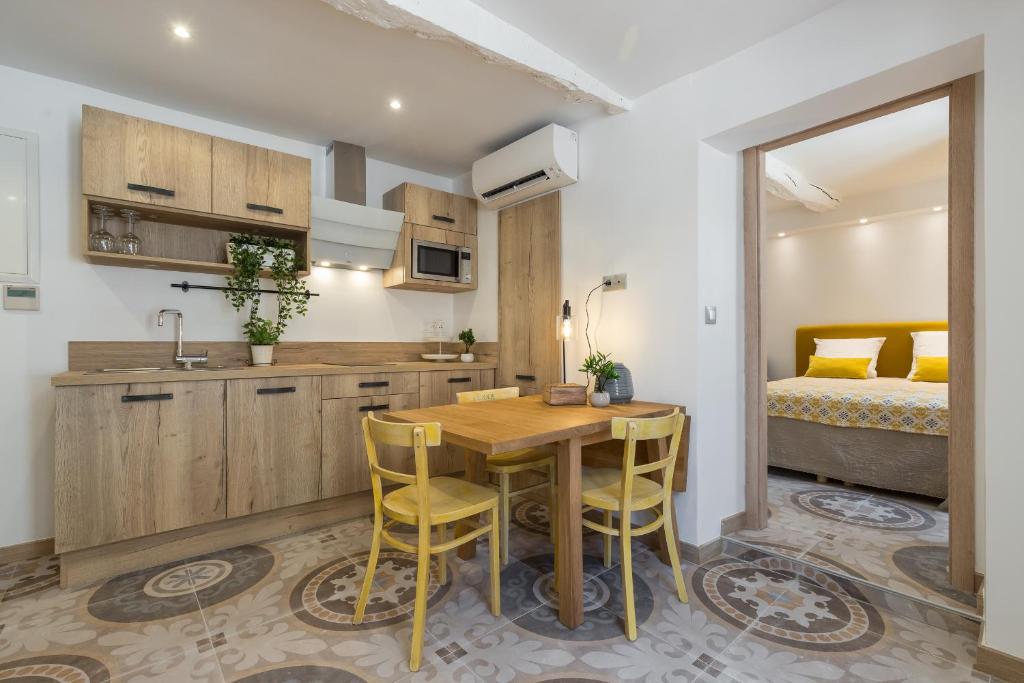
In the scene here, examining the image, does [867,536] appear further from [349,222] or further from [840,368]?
[349,222]

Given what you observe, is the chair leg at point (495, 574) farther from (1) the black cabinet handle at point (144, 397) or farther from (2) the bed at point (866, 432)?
(2) the bed at point (866, 432)

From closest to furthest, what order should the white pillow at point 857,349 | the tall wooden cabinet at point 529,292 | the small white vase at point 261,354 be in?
the small white vase at point 261,354, the tall wooden cabinet at point 529,292, the white pillow at point 857,349

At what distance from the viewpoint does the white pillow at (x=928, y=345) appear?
4.39 m

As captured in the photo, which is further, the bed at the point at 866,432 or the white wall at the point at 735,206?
the bed at the point at 866,432

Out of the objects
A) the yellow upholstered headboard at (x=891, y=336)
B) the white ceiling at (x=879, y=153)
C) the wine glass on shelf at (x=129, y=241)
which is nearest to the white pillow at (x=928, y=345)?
the yellow upholstered headboard at (x=891, y=336)

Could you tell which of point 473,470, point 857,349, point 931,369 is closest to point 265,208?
point 473,470

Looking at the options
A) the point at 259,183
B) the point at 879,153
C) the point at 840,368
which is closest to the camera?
the point at 259,183

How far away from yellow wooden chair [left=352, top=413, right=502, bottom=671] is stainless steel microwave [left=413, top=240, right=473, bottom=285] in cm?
197

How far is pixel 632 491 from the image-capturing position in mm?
1979

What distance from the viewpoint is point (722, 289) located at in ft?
8.56

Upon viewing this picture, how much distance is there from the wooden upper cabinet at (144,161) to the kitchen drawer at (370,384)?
1.22m

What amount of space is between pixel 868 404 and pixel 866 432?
20cm

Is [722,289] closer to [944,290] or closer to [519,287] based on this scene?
[519,287]

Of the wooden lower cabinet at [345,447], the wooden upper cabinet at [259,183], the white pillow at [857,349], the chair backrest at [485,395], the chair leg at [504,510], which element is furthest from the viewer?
the white pillow at [857,349]
